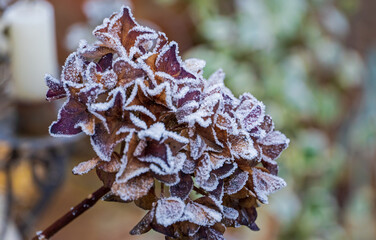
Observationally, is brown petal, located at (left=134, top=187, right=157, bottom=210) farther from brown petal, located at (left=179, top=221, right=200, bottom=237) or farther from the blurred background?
the blurred background

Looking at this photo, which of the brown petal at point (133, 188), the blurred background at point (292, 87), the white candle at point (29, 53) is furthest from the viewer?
the blurred background at point (292, 87)

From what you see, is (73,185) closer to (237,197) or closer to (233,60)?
(233,60)

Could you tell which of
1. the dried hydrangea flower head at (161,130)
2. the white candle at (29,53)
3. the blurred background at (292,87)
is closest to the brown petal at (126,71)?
the dried hydrangea flower head at (161,130)

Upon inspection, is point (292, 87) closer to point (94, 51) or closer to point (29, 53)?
point (29, 53)

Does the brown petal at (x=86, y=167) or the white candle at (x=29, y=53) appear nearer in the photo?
the brown petal at (x=86, y=167)

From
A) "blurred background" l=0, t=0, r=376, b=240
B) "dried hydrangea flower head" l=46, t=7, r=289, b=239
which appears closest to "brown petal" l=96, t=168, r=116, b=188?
"dried hydrangea flower head" l=46, t=7, r=289, b=239

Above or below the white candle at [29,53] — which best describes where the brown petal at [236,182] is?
below

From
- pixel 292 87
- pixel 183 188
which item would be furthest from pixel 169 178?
pixel 292 87

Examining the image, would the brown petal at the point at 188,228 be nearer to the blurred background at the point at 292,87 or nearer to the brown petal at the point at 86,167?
the brown petal at the point at 86,167
